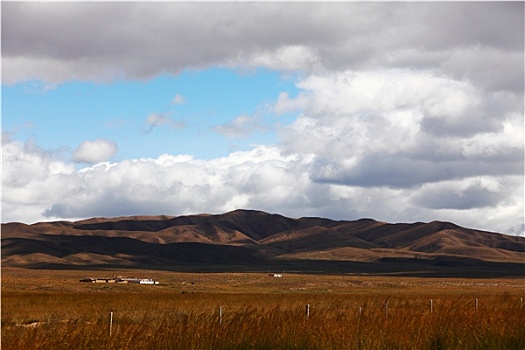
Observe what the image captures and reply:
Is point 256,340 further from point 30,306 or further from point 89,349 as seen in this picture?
A: point 30,306

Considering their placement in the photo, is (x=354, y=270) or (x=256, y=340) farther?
(x=354, y=270)

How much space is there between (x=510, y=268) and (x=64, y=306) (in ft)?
535

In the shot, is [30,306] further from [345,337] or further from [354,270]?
[354,270]

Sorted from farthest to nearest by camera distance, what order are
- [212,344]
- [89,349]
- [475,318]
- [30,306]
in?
[30,306]
[475,318]
[212,344]
[89,349]

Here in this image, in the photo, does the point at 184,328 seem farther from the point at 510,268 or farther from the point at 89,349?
the point at 510,268

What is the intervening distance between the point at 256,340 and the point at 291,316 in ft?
4.97

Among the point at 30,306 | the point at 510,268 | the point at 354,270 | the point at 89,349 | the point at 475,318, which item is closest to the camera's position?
the point at 89,349

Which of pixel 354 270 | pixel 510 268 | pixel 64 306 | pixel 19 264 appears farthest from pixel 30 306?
pixel 510 268

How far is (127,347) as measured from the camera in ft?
36.3

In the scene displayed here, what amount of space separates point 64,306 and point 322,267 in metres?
141

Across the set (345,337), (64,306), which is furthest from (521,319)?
(64,306)

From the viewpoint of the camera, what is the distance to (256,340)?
12.4 m

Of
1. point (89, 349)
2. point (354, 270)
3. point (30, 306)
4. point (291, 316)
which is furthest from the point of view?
point (354, 270)

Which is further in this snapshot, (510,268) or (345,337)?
(510,268)
